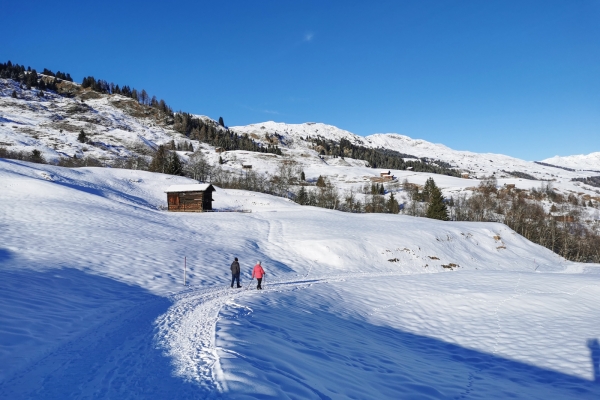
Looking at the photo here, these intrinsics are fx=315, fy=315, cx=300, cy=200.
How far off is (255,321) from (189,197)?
4401 centimetres

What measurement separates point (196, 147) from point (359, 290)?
16110 centimetres

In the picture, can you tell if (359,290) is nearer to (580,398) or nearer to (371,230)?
(580,398)

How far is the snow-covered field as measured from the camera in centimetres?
625

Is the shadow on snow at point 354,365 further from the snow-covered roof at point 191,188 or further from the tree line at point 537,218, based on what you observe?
the tree line at point 537,218

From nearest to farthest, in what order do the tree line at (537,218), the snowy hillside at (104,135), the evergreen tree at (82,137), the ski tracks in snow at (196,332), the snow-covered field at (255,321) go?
the ski tracks in snow at (196,332) → the snow-covered field at (255,321) → the tree line at (537,218) → the snowy hillside at (104,135) → the evergreen tree at (82,137)

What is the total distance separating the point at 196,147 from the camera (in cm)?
16688

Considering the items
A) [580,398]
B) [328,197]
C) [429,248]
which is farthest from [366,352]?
[328,197]

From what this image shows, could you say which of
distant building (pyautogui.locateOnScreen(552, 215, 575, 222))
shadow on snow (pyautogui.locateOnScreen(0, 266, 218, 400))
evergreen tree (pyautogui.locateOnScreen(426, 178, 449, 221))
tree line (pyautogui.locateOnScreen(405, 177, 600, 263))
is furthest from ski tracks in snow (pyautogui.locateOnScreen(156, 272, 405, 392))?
distant building (pyautogui.locateOnScreen(552, 215, 575, 222))

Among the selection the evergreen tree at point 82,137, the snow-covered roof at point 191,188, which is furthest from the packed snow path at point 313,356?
the evergreen tree at point 82,137

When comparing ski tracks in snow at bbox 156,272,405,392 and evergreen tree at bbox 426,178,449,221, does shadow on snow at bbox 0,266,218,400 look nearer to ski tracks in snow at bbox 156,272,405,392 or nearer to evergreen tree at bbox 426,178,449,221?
ski tracks in snow at bbox 156,272,405,392

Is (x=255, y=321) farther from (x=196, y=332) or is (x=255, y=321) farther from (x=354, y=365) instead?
(x=354, y=365)

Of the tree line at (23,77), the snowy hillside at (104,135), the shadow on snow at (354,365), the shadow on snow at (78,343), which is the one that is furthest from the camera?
the tree line at (23,77)

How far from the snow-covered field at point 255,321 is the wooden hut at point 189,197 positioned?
17483 mm

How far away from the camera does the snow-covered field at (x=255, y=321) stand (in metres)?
6.25
